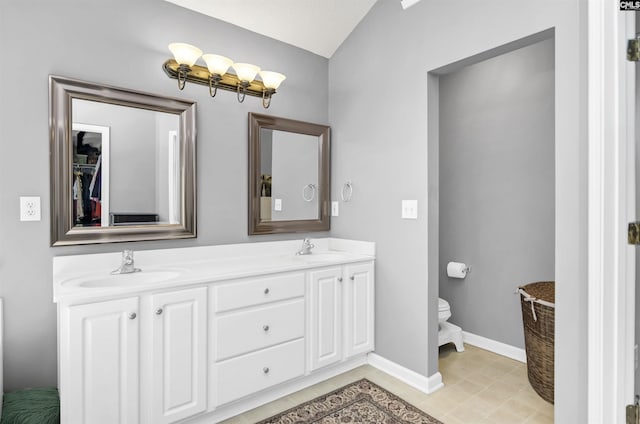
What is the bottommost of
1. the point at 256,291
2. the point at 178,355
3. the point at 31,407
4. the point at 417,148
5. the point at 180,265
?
the point at 31,407

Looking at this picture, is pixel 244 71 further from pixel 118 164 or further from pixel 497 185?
pixel 497 185

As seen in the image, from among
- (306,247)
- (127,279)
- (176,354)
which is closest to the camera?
(176,354)

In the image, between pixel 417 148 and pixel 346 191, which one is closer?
pixel 417 148

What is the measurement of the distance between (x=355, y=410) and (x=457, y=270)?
4.87 feet

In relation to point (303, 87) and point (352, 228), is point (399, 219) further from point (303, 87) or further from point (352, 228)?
point (303, 87)

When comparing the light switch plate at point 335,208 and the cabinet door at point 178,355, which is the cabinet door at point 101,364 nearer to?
the cabinet door at point 178,355

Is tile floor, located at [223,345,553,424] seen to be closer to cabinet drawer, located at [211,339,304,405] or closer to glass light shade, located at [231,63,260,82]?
cabinet drawer, located at [211,339,304,405]

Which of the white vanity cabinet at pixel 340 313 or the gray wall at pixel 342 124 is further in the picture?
the white vanity cabinet at pixel 340 313

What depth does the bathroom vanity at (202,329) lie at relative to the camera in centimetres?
150

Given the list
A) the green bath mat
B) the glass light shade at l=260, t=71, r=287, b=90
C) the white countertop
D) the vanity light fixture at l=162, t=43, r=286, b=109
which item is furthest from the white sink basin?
the glass light shade at l=260, t=71, r=287, b=90

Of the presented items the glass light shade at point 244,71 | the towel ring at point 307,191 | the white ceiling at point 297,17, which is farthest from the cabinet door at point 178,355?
the white ceiling at point 297,17

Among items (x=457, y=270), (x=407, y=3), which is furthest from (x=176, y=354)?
(x=407, y=3)

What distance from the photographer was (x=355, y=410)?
6.64ft

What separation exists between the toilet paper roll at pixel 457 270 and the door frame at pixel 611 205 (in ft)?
4.71
